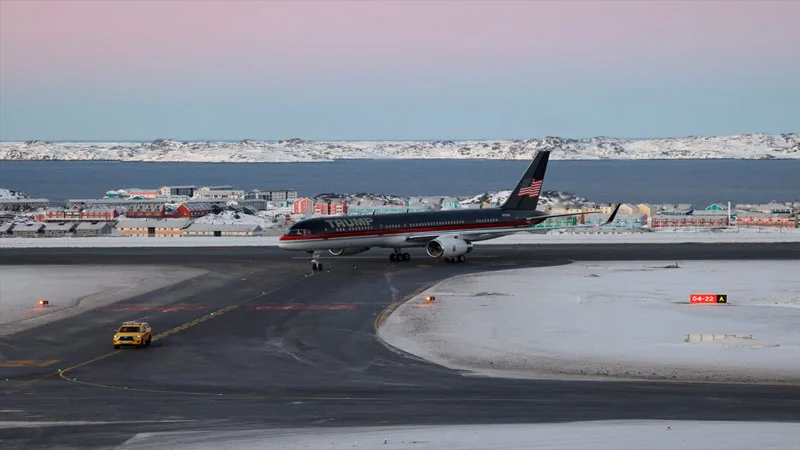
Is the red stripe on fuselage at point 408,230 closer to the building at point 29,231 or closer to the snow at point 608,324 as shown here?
the snow at point 608,324

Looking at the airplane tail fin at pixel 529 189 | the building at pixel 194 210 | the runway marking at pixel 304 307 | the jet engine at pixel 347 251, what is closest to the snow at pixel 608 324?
the runway marking at pixel 304 307

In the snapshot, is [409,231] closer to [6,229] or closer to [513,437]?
[513,437]

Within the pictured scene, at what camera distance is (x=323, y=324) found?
175 ft

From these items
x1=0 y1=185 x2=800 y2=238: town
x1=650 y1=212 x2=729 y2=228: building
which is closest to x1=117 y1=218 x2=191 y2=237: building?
x1=0 y1=185 x2=800 y2=238: town

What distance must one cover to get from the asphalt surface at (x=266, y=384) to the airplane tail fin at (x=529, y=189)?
31.1 meters

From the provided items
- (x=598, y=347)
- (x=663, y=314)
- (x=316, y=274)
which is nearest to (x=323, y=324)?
(x=598, y=347)

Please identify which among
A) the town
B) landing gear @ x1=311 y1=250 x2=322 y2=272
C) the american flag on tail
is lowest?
landing gear @ x1=311 y1=250 x2=322 y2=272

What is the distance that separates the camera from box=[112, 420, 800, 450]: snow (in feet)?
92.2

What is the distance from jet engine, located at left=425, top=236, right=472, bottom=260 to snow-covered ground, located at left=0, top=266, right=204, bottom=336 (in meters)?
19.3

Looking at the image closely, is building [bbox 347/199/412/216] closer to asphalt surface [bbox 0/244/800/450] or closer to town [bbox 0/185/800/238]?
town [bbox 0/185/800/238]

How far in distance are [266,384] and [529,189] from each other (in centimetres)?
6138

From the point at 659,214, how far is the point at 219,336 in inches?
4693

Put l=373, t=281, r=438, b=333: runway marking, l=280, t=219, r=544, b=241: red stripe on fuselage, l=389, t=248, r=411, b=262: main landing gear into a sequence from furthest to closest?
l=389, t=248, r=411, b=262: main landing gear
l=280, t=219, r=544, b=241: red stripe on fuselage
l=373, t=281, r=438, b=333: runway marking

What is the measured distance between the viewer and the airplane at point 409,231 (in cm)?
8088
